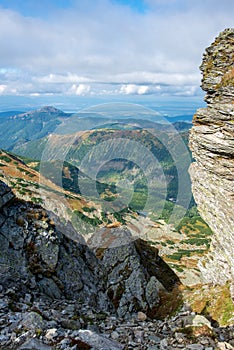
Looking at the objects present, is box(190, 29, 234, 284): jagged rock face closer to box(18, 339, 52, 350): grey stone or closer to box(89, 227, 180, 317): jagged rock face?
box(89, 227, 180, 317): jagged rock face

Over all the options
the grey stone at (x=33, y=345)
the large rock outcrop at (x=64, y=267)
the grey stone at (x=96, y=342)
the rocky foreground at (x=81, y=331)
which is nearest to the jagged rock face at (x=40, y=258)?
the large rock outcrop at (x=64, y=267)

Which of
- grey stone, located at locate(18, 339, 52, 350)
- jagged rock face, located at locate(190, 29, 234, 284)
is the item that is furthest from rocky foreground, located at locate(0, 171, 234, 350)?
jagged rock face, located at locate(190, 29, 234, 284)

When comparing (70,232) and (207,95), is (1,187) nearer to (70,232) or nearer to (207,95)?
(70,232)

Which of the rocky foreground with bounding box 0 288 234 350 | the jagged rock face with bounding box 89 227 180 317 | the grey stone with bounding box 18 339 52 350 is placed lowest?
the jagged rock face with bounding box 89 227 180 317

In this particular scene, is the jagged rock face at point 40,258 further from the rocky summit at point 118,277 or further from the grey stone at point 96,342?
the grey stone at point 96,342

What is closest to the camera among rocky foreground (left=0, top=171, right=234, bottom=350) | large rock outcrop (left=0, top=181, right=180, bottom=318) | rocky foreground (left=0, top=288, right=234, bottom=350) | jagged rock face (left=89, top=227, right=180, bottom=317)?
rocky foreground (left=0, top=288, right=234, bottom=350)

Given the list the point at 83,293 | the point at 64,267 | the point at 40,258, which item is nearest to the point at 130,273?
the point at 83,293

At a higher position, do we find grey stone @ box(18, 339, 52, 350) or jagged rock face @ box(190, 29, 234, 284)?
jagged rock face @ box(190, 29, 234, 284)

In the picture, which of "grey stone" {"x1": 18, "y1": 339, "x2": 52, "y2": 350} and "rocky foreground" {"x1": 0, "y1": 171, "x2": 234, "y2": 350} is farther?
"rocky foreground" {"x1": 0, "y1": 171, "x2": 234, "y2": 350}

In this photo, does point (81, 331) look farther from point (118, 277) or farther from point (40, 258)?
point (118, 277)
